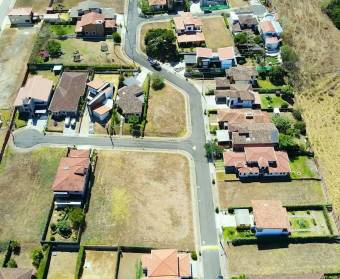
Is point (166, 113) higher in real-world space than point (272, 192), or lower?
higher

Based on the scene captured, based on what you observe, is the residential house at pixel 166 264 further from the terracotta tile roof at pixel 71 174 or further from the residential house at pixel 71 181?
the terracotta tile roof at pixel 71 174

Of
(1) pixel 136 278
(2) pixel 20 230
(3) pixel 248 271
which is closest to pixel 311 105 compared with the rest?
(3) pixel 248 271

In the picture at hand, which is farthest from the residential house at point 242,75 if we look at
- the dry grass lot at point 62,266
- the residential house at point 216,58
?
the dry grass lot at point 62,266

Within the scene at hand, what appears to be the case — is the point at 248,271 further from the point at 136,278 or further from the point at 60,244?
the point at 60,244

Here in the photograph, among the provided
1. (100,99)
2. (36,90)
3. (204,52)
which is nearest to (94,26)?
(36,90)

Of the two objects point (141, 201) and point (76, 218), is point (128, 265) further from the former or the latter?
point (141, 201)

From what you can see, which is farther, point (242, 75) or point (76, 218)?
point (242, 75)
